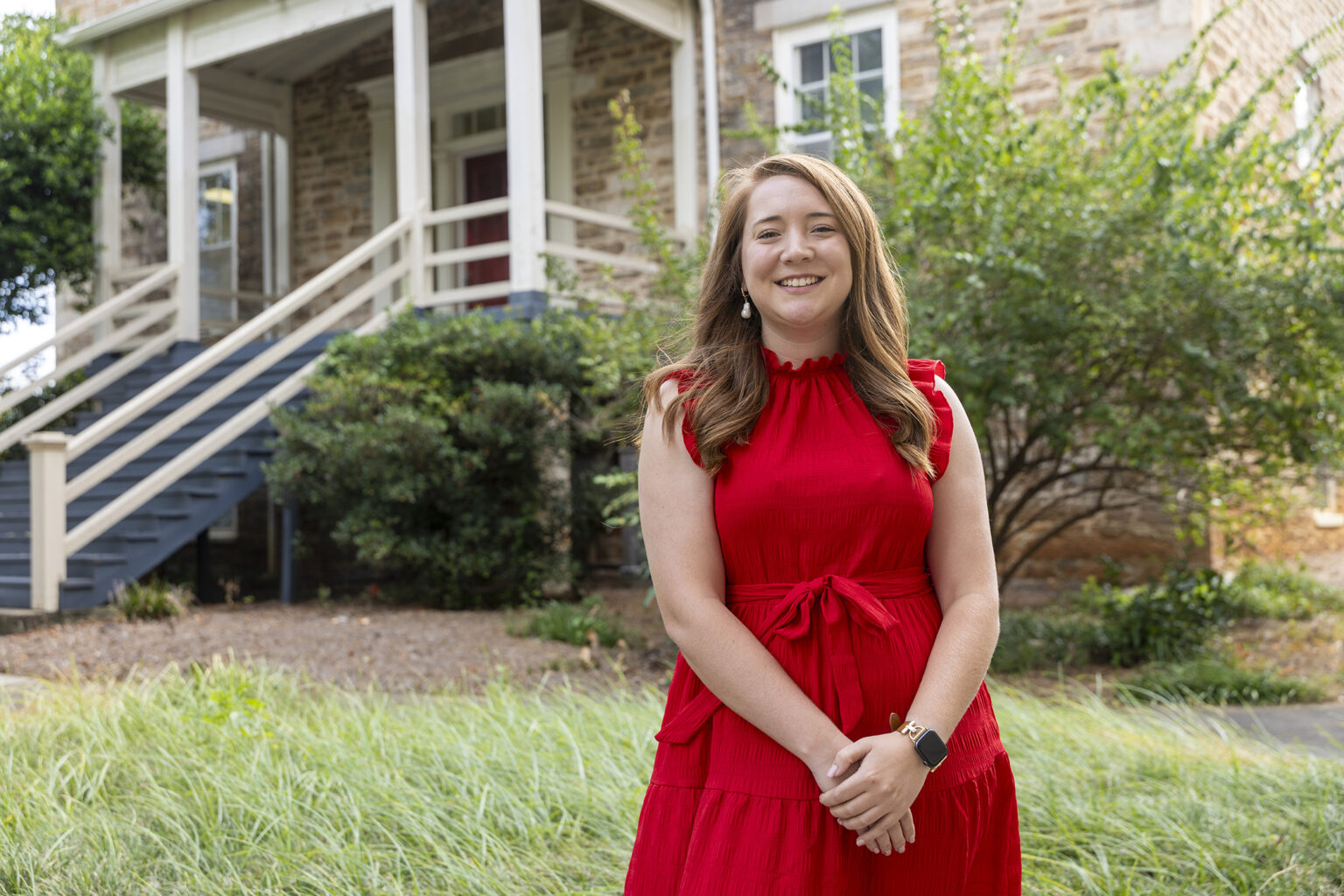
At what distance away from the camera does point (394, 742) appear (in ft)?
12.5

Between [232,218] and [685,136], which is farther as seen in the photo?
[232,218]

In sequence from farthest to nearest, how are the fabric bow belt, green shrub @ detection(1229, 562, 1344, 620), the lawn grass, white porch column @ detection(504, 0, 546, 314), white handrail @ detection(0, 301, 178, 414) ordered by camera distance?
white handrail @ detection(0, 301, 178, 414)
white porch column @ detection(504, 0, 546, 314)
green shrub @ detection(1229, 562, 1344, 620)
the lawn grass
the fabric bow belt

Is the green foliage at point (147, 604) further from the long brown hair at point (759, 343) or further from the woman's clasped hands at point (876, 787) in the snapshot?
the woman's clasped hands at point (876, 787)

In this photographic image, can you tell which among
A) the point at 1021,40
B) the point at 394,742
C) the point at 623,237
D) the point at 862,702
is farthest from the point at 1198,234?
the point at 623,237

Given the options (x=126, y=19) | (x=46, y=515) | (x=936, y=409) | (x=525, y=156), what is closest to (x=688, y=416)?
(x=936, y=409)

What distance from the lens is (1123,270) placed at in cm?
610

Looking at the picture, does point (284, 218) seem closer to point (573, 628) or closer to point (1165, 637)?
point (573, 628)

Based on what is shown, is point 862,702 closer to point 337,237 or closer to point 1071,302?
point 1071,302

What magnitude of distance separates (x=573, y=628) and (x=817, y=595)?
5015mm

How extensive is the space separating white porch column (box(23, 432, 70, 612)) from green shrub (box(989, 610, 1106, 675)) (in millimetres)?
5759

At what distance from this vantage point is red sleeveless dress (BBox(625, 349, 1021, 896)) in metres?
1.70

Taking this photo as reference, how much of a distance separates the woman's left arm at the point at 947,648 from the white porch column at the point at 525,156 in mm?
7017

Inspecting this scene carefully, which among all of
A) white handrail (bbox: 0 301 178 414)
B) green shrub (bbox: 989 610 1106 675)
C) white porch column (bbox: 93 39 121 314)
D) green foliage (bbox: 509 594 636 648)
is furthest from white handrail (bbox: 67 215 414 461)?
green shrub (bbox: 989 610 1106 675)

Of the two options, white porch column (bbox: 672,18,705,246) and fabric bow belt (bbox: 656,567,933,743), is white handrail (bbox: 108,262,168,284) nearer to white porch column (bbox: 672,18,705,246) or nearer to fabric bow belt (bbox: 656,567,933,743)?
white porch column (bbox: 672,18,705,246)
